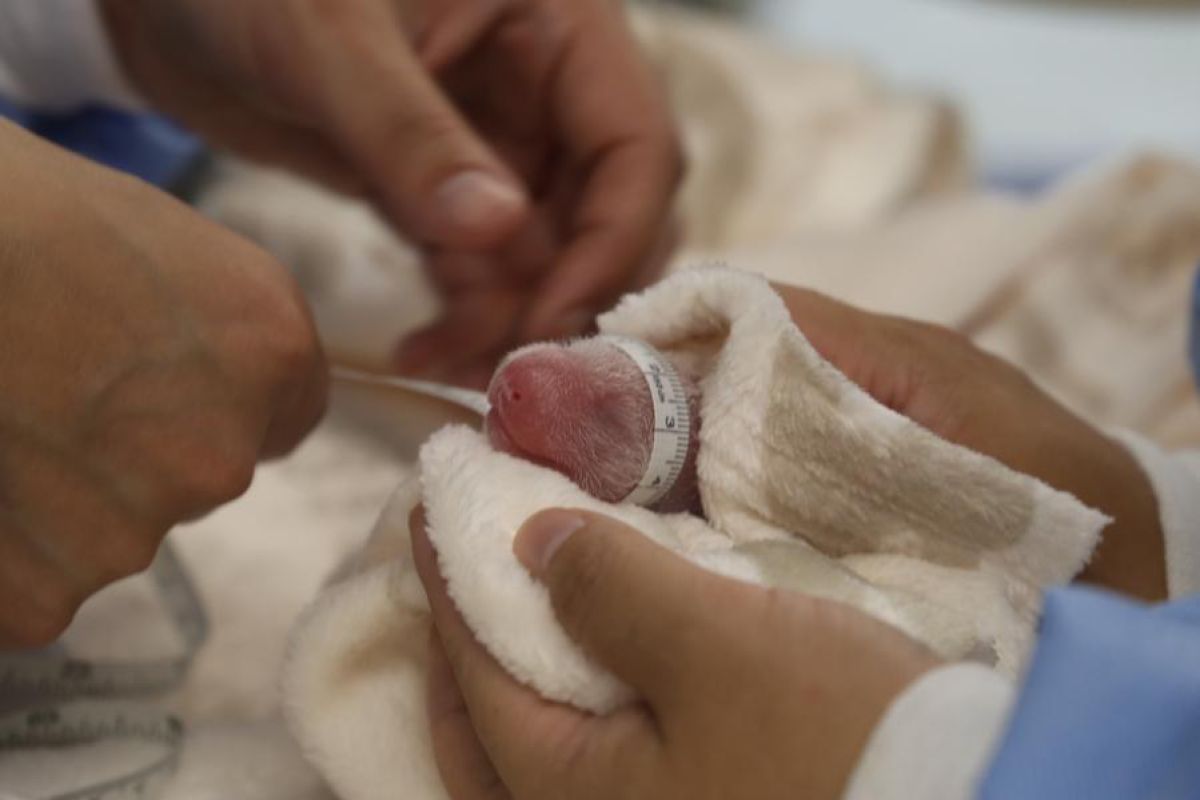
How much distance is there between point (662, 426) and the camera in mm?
446

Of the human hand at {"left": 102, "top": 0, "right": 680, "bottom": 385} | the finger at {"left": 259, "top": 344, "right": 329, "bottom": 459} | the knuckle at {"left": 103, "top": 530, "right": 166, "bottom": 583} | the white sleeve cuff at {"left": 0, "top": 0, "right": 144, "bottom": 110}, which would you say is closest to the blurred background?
the human hand at {"left": 102, "top": 0, "right": 680, "bottom": 385}

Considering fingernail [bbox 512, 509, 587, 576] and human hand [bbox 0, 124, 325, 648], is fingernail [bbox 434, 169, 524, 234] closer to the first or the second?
human hand [bbox 0, 124, 325, 648]

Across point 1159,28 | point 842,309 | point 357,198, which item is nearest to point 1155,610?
point 842,309

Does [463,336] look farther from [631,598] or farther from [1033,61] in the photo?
[1033,61]

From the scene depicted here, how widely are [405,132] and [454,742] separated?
375 millimetres

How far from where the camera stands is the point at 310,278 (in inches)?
37.5

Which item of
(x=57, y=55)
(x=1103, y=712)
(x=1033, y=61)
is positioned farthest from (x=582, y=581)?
(x=1033, y=61)

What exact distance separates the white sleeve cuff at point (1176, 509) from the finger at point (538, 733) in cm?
29

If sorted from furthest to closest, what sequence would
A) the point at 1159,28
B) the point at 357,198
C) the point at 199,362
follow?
the point at 1159,28
the point at 357,198
the point at 199,362

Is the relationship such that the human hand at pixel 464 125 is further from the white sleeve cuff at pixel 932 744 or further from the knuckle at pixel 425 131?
the white sleeve cuff at pixel 932 744

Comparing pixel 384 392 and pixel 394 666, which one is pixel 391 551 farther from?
pixel 384 392

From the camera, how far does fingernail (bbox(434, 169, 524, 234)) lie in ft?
2.23

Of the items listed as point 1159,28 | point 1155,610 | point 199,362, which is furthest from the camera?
point 1159,28

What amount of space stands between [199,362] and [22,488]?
82mm
